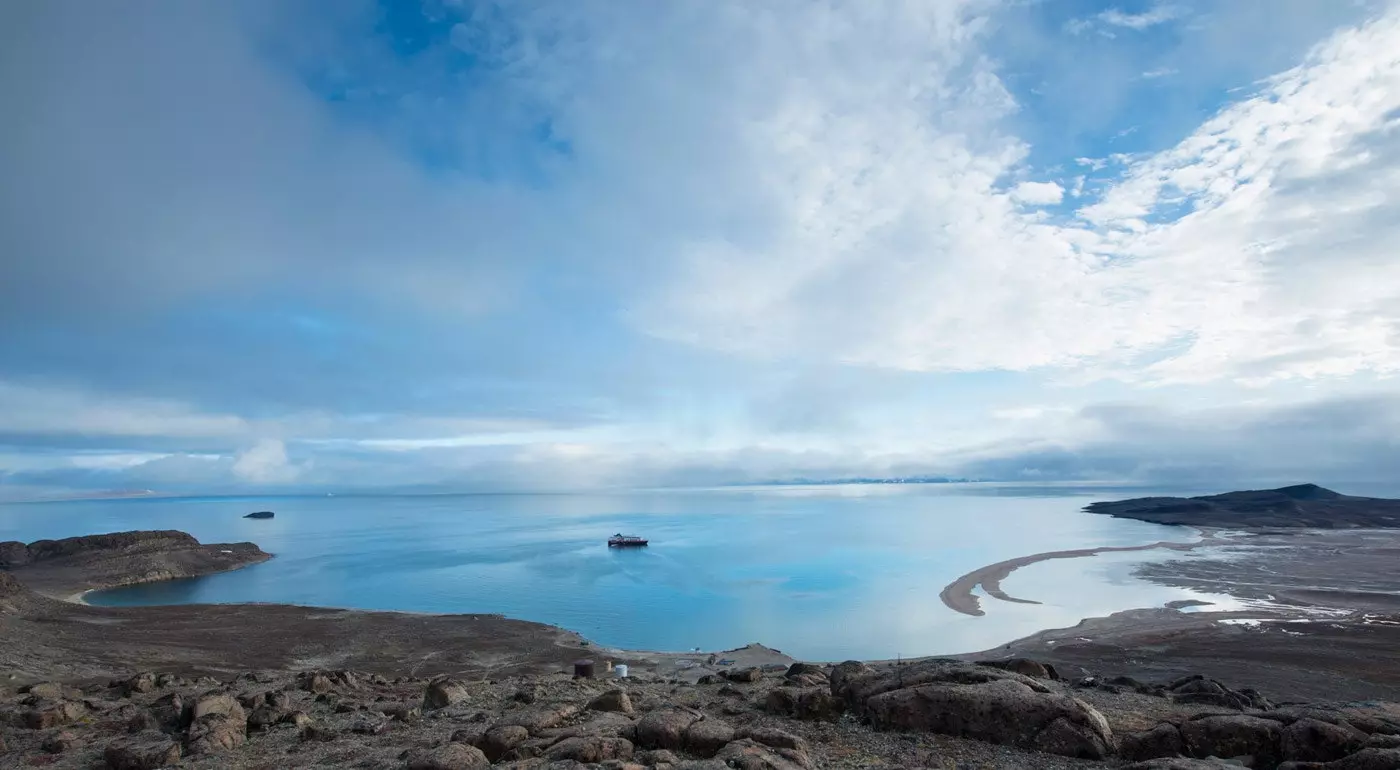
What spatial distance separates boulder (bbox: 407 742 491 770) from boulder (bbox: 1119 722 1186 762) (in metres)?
11.3

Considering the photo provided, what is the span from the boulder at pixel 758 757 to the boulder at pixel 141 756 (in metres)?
11.2

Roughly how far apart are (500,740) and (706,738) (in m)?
3.89

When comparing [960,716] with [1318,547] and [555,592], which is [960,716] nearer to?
[555,592]

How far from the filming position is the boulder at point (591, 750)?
430 inches

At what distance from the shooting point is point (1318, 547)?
74.4 metres

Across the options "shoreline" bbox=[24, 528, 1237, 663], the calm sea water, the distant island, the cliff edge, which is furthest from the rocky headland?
the distant island

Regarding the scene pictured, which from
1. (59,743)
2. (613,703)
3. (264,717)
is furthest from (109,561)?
(613,703)

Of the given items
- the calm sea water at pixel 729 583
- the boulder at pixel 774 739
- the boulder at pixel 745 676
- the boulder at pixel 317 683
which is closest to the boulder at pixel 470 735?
the boulder at pixel 774 739

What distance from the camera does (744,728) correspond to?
12.1 metres

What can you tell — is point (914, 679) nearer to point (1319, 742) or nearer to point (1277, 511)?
point (1319, 742)

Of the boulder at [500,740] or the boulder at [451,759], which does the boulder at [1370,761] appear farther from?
the boulder at [451,759]

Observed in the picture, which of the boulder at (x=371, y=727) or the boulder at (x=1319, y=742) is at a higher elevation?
the boulder at (x=1319, y=742)

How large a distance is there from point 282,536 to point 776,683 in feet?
Answer: 458

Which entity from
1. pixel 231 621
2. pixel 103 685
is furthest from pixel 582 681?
pixel 231 621
